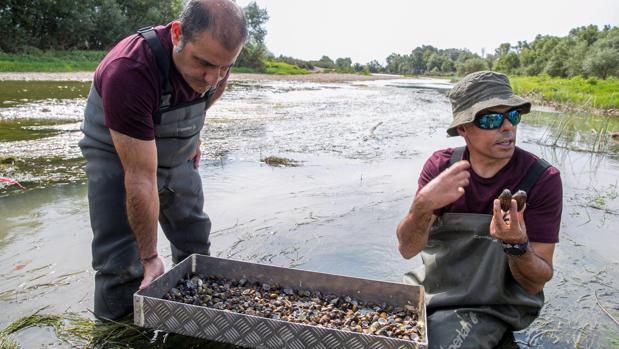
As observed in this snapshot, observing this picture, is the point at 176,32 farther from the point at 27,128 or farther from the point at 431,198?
the point at 27,128

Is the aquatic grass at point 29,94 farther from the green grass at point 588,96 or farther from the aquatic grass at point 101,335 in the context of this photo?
the green grass at point 588,96

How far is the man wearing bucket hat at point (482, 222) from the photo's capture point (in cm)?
270

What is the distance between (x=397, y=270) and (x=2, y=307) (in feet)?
10.8

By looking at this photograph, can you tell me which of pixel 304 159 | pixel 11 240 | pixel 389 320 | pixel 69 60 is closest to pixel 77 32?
pixel 69 60

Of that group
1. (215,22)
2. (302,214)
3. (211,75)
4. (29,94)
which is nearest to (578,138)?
(302,214)

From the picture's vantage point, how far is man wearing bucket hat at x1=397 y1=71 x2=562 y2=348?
2703mm

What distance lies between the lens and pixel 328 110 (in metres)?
19.0

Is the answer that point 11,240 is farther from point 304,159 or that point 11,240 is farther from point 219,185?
point 304,159

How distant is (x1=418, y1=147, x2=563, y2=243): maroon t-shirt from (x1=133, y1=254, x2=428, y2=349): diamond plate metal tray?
2.18 feet

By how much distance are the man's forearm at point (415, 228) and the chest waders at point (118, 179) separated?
1.67 metres

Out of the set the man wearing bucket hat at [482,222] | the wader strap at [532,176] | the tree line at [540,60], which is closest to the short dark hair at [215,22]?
the man wearing bucket hat at [482,222]

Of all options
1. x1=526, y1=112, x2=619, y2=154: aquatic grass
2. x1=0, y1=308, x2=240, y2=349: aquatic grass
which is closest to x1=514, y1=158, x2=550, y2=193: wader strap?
x1=0, y1=308, x2=240, y2=349: aquatic grass

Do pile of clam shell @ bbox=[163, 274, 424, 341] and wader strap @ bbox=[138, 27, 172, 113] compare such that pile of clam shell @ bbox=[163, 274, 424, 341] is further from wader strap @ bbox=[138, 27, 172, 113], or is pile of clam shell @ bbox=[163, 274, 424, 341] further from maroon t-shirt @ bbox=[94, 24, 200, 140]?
wader strap @ bbox=[138, 27, 172, 113]

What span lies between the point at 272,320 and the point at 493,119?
1651 mm
